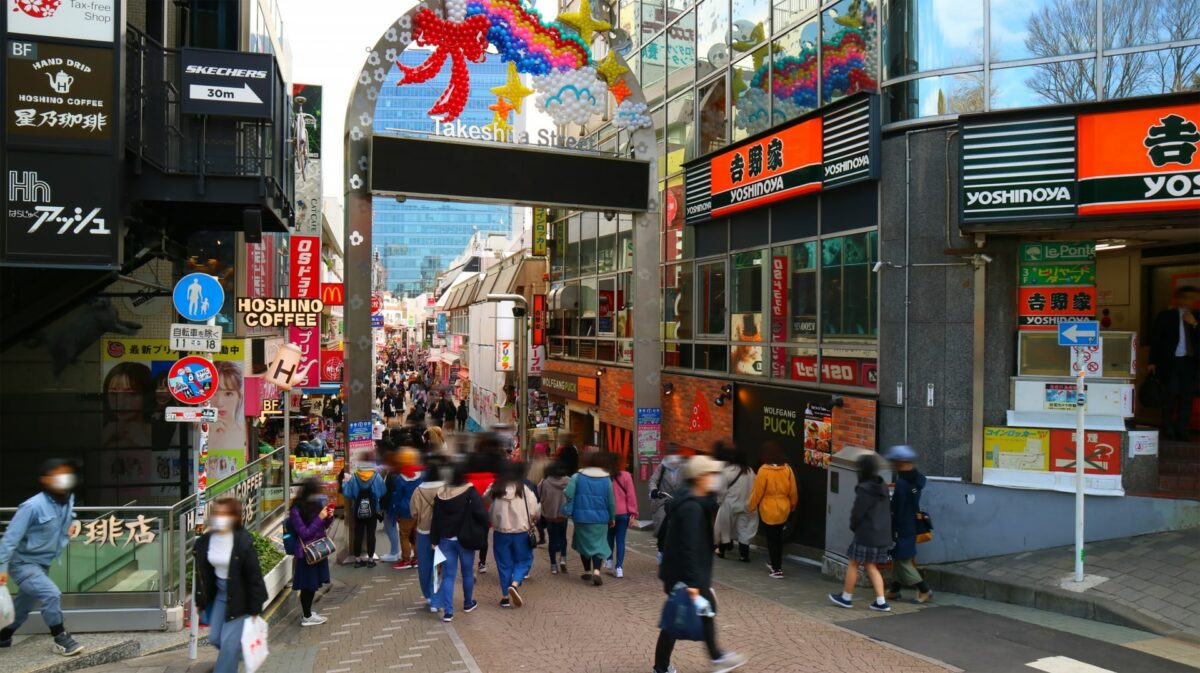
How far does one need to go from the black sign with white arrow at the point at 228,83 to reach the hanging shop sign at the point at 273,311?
→ 4725 millimetres

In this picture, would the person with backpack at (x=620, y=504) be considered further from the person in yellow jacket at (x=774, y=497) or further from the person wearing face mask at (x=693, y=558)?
the person wearing face mask at (x=693, y=558)

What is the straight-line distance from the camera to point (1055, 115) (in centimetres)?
975

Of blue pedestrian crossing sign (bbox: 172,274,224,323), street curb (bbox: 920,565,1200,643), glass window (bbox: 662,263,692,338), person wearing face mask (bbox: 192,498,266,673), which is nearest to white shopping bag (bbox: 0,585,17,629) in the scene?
person wearing face mask (bbox: 192,498,266,673)

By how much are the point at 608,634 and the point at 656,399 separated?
864 cm

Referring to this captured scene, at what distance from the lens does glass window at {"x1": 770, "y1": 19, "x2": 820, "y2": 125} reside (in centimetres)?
1298

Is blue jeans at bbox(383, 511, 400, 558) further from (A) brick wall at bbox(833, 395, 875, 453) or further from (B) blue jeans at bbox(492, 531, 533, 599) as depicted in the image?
(A) brick wall at bbox(833, 395, 875, 453)

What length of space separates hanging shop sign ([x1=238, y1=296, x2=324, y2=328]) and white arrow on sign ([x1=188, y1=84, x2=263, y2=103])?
474cm

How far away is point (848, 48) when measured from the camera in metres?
12.0

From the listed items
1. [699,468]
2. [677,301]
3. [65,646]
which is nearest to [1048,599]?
[699,468]

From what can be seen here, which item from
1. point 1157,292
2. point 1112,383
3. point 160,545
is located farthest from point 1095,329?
point 160,545

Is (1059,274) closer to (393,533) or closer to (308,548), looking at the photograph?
(308,548)

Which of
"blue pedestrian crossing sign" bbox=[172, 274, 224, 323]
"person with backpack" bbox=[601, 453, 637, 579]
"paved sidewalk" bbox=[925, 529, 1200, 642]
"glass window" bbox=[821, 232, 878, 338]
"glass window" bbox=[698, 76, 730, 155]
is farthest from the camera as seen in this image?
"glass window" bbox=[698, 76, 730, 155]

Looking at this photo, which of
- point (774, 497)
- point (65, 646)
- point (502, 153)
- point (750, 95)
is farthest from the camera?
point (750, 95)

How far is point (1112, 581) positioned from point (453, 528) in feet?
21.6
